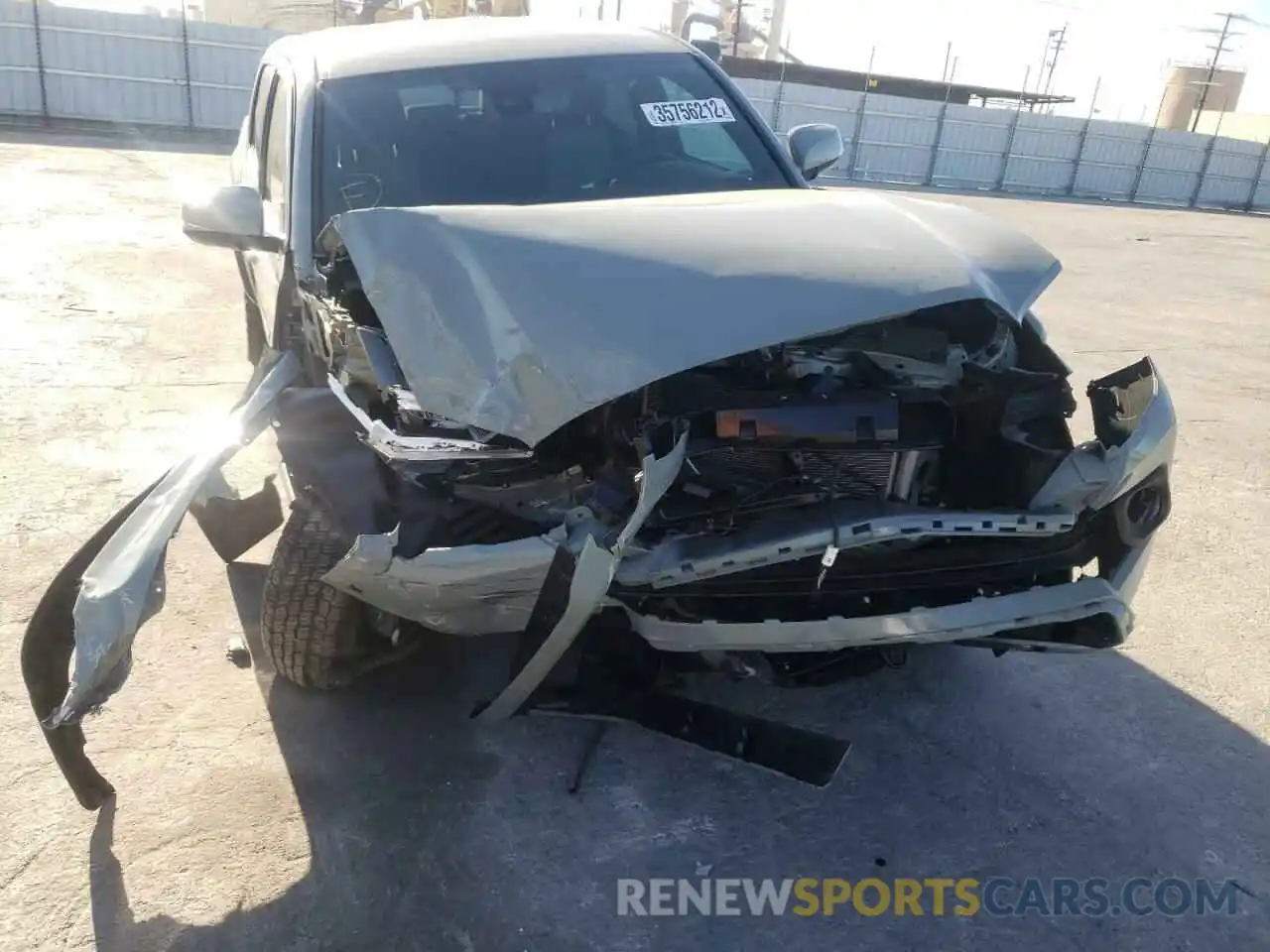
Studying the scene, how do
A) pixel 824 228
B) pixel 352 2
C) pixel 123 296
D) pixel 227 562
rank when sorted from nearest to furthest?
pixel 824 228 < pixel 227 562 < pixel 123 296 < pixel 352 2

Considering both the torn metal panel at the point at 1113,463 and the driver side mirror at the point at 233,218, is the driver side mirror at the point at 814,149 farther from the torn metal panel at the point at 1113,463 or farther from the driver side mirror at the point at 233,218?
the driver side mirror at the point at 233,218

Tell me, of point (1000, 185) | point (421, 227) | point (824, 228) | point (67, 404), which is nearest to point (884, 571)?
point (824, 228)

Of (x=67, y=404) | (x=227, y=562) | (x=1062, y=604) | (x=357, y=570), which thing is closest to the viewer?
Answer: (x=357, y=570)

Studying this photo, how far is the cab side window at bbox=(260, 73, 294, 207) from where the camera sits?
335 cm

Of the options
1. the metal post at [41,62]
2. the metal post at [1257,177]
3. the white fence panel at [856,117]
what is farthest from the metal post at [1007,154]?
the metal post at [41,62]

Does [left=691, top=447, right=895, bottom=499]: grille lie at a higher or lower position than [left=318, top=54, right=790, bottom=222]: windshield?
lower

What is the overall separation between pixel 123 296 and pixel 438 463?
600cm

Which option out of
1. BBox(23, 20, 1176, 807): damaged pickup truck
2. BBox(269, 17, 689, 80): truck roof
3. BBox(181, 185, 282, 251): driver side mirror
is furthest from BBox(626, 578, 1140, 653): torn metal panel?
BBox(269, 17, 689, 80): truck roof

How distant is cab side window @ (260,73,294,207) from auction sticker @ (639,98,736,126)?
1.30 meters

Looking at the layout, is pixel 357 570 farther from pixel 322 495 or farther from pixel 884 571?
pixel 884 571

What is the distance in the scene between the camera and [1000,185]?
81.1ft

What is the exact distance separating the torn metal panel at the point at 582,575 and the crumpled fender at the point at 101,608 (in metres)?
0.85

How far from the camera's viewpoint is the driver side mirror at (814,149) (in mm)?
3707

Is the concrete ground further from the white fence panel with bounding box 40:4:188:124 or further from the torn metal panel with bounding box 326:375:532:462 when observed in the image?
the white fence panel with bounding box 40:4:188:124
